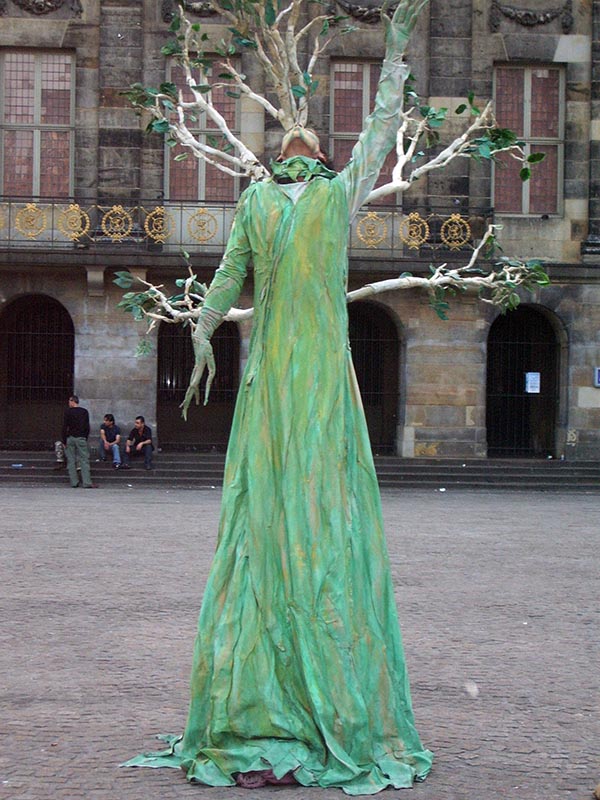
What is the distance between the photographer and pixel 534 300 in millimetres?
28531

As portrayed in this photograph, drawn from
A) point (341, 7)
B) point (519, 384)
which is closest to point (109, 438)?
point (519, 384)

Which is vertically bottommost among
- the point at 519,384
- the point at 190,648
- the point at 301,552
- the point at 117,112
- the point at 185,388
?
the point at 190,648

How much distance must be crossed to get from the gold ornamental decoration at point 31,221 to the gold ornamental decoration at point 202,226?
2.84 m

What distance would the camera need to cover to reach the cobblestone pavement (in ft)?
18.2

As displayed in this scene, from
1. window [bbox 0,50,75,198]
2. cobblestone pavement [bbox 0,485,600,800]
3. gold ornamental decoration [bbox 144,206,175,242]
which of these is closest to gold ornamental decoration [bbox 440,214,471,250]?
gold ornamental decoration [bbox 144,206,175,242]

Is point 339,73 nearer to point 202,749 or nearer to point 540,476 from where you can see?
point 540,476

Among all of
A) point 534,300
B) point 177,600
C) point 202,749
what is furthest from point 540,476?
point 202,749

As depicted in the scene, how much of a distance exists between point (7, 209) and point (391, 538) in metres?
14.7

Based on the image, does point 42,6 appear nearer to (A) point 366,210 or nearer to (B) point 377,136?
(A) point 366,210

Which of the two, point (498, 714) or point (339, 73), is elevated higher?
point (339, 73)

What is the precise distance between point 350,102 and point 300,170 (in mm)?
23708

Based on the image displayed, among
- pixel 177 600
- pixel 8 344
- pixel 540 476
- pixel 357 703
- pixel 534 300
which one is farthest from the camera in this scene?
pixel 8 344

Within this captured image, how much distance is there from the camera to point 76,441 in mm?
24594

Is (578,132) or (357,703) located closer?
(357,703)
